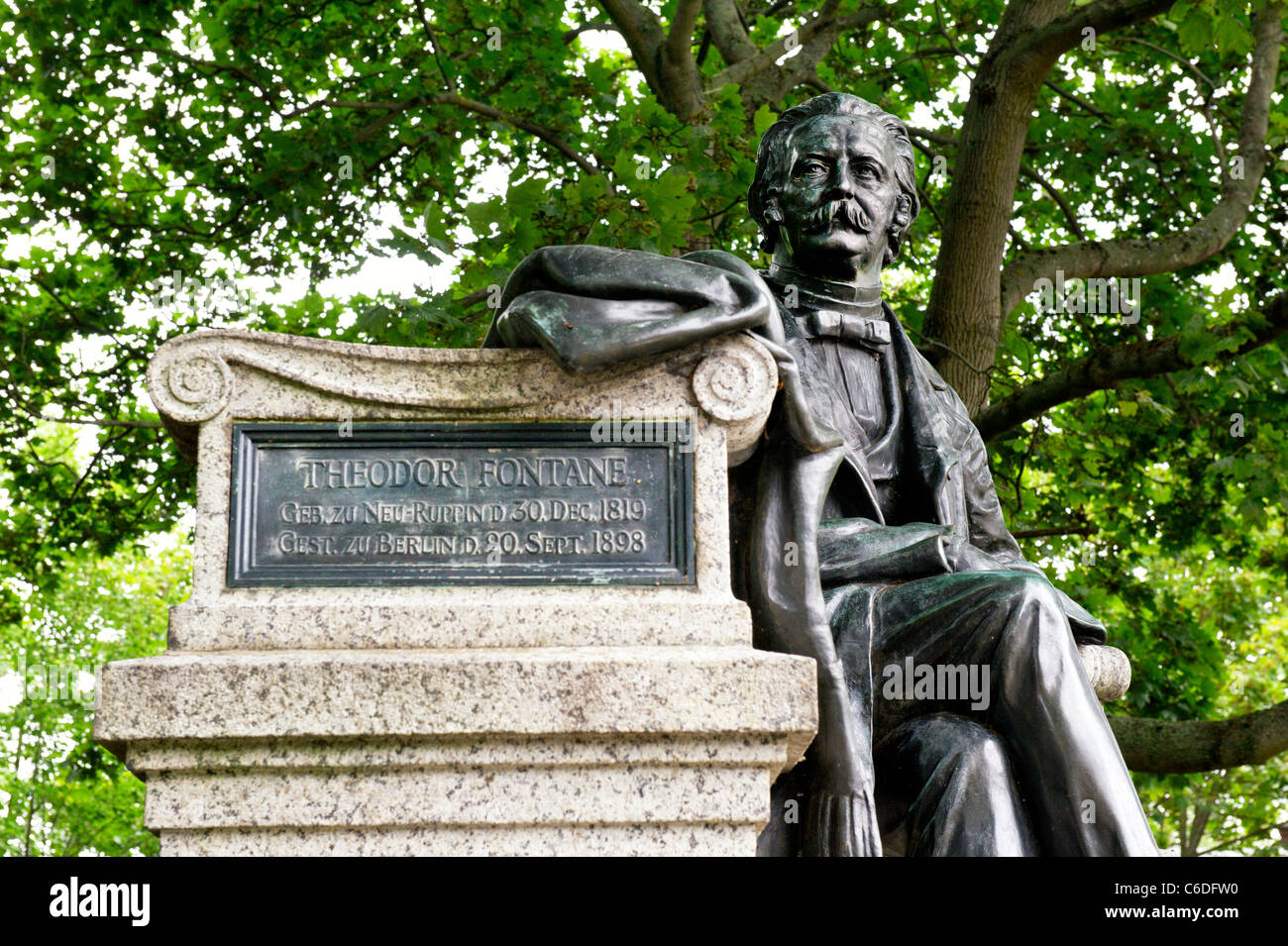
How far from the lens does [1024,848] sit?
146 inches

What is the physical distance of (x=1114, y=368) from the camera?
812 centimetres

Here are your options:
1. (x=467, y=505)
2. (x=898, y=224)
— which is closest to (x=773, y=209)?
A: (x=898, y=224)

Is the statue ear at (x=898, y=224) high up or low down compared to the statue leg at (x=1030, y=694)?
up

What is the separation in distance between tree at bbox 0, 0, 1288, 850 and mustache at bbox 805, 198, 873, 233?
346 centimetres

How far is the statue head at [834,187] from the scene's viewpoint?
15.0 ft

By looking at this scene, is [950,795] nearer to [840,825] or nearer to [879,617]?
[840,825]

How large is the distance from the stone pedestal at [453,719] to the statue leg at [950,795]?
1.36 ft

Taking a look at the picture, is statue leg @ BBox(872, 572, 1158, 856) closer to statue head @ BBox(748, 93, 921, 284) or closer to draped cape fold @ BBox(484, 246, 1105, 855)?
draped cape fold @ BBox(484, 246, 1105, 855)

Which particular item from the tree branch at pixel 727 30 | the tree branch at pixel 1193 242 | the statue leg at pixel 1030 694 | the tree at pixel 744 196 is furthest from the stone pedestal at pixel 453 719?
the tree branch at pixel 727 30

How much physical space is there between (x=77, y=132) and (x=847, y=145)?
6.84 m

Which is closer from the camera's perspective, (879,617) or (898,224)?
(879,617)

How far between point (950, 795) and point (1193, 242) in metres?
6.31

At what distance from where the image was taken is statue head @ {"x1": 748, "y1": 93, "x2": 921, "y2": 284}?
4.59m

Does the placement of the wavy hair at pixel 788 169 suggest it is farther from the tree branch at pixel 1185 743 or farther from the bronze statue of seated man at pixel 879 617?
the tree branch at pixel 1185 743
